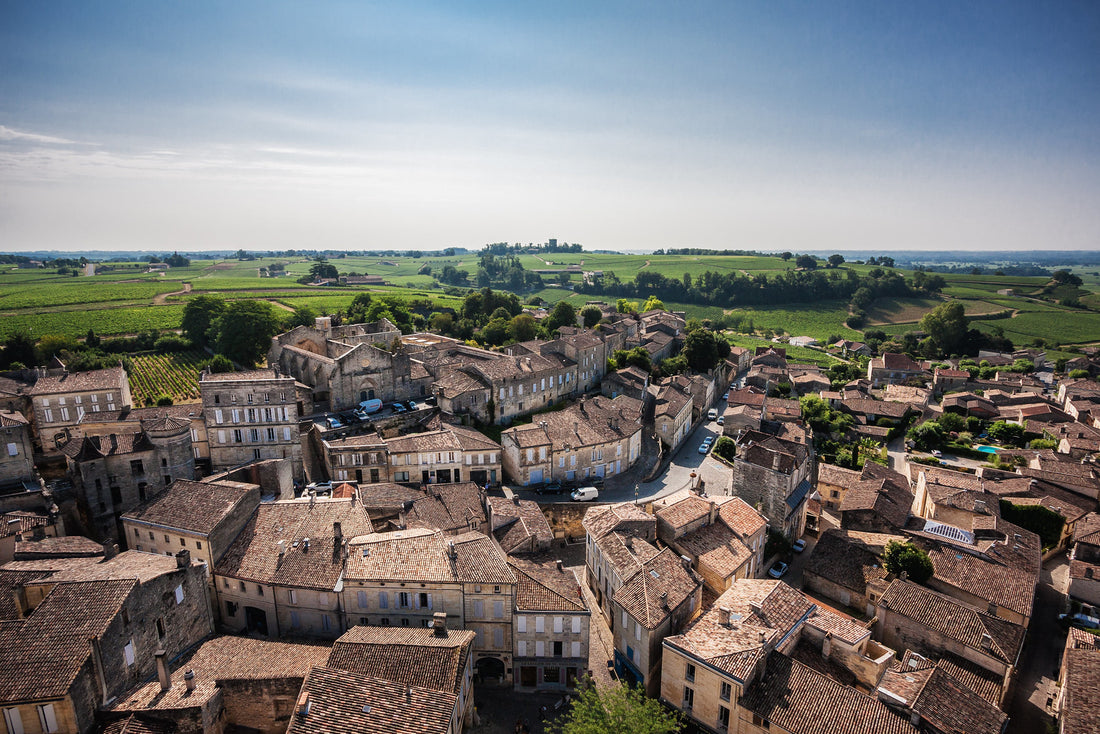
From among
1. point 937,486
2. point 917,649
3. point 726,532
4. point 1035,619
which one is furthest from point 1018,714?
point 937,486

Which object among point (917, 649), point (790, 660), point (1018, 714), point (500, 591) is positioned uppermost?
point (500, 591)

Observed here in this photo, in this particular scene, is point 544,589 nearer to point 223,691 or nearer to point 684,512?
point 684,512

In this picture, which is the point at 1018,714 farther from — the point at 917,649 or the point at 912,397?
the point at 912,397

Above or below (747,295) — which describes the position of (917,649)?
below

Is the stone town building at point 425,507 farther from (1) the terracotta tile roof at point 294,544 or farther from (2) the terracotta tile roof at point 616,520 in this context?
(2) the terracotta tile roof at point 616,520

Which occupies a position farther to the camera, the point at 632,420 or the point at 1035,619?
the point at 632,420

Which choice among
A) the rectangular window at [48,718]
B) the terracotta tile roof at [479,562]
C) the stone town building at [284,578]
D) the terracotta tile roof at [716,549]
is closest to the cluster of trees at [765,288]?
the terracotta tile roof at [716,549]
